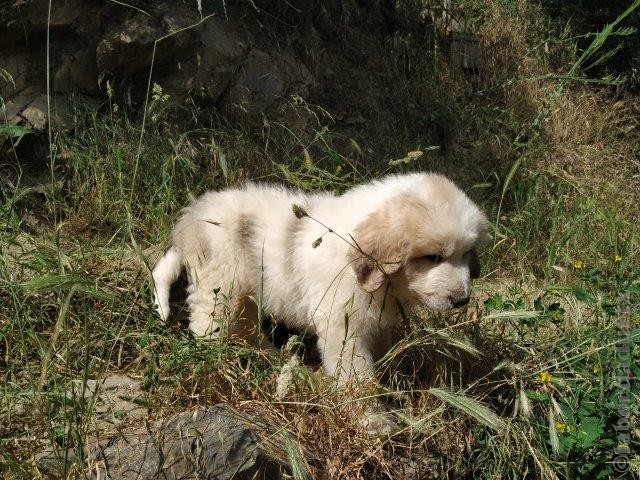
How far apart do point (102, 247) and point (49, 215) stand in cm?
71

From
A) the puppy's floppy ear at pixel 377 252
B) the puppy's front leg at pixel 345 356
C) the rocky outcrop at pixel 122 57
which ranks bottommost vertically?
the puppy's front leg at pixel 345 356

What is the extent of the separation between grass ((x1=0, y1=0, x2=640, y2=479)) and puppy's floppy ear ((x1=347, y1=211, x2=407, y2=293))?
349mm

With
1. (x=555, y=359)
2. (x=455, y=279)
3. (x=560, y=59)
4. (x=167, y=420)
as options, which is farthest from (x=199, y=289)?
(x=560, y=59)

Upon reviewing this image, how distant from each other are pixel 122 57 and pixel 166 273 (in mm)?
2001

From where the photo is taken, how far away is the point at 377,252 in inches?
138

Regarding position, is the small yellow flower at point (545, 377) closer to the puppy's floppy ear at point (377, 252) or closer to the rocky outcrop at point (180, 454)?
the puppy's floppy ear at point (377, 252)

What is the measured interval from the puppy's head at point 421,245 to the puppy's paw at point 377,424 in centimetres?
58

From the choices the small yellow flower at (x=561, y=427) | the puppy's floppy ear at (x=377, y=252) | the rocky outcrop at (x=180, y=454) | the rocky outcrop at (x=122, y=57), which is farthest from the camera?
the rocky outcrop at (x=122, y=57)

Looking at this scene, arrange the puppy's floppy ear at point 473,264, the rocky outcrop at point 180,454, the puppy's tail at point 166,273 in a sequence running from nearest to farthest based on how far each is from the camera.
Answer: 1. the rocky outcrop at point 180,454
2. the puppy's floppy ear at point 473,264
3. the puppy's tail at point 166,273

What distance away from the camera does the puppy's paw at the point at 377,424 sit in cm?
352

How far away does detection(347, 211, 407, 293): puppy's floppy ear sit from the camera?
11.5 ft

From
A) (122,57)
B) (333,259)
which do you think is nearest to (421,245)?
(333,259)

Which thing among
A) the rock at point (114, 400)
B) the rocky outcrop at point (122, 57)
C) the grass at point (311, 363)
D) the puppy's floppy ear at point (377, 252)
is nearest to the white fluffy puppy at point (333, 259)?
the puppy's floppy ear at point (377, 252)

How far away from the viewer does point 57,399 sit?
3.05m
